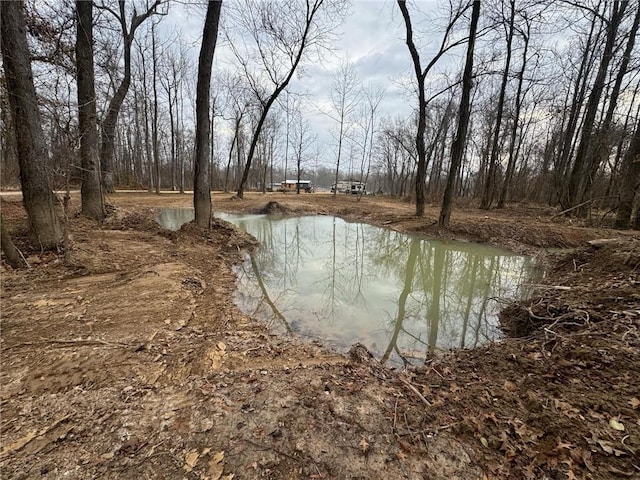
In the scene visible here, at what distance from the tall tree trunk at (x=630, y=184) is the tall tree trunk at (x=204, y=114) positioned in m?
12.4

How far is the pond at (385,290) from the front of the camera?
14.0 feet

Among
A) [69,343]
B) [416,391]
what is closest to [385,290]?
[416,391]

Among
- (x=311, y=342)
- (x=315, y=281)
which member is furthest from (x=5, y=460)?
(x=315, y=281)

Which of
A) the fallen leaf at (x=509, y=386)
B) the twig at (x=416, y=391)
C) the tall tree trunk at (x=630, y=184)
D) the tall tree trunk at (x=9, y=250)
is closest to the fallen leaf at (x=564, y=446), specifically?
the fallen leaf at (x=509, y=386)

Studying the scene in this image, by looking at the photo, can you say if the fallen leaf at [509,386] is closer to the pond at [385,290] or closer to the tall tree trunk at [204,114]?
the pond at [385,290]

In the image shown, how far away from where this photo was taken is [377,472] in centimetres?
182

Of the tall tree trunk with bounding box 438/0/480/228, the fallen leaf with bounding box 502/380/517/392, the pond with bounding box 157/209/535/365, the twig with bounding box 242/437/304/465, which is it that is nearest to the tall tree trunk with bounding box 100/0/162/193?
the pond with bounding box 157/209/535/365

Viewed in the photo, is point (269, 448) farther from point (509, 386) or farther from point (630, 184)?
point (630, 184)

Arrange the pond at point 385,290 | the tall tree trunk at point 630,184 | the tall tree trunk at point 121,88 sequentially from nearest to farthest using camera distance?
the pond at point 385,290
the tall tree trunk at point 630,184
the tall tree trunk at point 121,88

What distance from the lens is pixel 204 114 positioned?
7867 millimetres

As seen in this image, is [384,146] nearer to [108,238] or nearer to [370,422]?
[108,238]

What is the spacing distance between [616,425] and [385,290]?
13.9 feet

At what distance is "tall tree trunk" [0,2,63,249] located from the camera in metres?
4.21

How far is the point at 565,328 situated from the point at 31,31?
11314 mm
